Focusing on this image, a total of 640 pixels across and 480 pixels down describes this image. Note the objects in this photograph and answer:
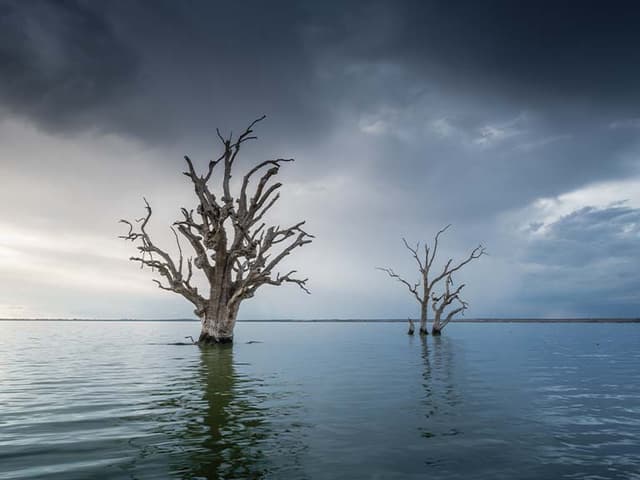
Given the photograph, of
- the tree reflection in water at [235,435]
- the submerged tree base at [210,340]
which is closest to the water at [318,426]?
the tree reflection in water at [235,435]

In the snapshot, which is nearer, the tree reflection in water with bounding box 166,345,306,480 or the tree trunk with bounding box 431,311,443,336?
the tree reflection in water with bounding box 166,345,306,480

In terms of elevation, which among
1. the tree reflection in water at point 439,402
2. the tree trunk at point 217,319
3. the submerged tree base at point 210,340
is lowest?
the tree reflection in water at point 439,402

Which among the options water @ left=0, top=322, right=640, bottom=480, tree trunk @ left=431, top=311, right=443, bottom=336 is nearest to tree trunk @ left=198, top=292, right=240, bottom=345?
water @ left=0, top=322, right=640, bottom=480

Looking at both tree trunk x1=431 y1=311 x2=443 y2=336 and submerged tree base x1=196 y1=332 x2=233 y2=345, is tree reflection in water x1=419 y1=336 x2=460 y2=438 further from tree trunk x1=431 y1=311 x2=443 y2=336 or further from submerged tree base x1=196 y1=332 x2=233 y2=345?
tree trunk x1=431 y1=311 x2=443 y2=336

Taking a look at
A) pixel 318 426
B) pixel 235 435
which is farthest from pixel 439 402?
pixel 235 435

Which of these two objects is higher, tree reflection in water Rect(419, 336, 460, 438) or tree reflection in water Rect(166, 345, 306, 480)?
tree reflection in water Rect(166, 345, 306, 480)

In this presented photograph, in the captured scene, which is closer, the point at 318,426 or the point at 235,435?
the point at 235,435

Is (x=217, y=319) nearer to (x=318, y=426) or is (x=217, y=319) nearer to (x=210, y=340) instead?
(x=210, y=340)

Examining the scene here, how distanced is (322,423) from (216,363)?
12835mm

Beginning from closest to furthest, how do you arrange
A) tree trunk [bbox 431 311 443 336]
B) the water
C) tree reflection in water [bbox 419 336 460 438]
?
the water < tree reflection in water [bbox 419 336 460 438] < tree trunk [bbox 431 311 443 336]

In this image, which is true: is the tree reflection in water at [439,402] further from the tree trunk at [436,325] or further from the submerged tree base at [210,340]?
the tree trunk at [436,325]

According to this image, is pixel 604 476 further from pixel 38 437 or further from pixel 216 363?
pixel 216 363

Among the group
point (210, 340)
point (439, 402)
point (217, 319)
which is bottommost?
point (439, 402)

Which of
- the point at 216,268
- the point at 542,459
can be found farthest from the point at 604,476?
the point at 216,268
